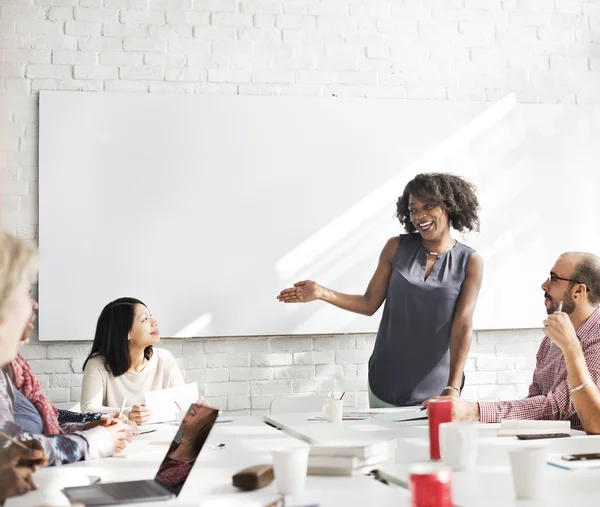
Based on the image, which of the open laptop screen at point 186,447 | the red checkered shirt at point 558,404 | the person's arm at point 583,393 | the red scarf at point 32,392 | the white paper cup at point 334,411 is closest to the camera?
the open laptop screen at point 186,447

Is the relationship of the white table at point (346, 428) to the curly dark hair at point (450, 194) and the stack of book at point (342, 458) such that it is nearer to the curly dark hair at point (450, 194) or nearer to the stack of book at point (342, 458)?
the stack of book at point (342, 458)

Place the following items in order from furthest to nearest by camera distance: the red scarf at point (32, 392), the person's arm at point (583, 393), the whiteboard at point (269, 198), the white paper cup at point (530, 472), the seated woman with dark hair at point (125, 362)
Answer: the whiteboard at point (269, 198) < the seated woman with dark hair at point (125, 362) < the person's arm at point (583, 393) < the red scarf at point (32, 392) < the white paper cup at point (530, 472)

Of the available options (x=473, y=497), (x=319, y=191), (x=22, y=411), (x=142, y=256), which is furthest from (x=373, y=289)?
(x=473, y=497)

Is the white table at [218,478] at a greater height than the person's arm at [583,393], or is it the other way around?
the person's arm at [583,393]

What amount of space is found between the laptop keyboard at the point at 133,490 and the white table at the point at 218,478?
2.0 inches

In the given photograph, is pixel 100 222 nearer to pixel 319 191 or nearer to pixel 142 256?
pixel 142 256

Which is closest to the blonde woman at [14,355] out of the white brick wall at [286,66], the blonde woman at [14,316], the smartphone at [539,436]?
the blonde woman at [14,316]

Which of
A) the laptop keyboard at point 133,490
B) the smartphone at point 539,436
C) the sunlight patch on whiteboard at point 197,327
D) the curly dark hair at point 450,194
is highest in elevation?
the curly dark hair at point 450,194

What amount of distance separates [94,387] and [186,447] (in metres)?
1.52

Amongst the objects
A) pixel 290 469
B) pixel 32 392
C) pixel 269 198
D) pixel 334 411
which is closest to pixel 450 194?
pixel 269 198

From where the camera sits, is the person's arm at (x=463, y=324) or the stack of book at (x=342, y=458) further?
the person's arm at (x=463, y=324)

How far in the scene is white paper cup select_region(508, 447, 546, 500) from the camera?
1430 mm

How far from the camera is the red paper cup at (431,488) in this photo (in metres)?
1.17

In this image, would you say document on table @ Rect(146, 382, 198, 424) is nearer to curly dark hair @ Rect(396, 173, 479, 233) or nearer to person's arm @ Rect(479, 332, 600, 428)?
person's arm @ Rect(479, 332, 600, 428)
